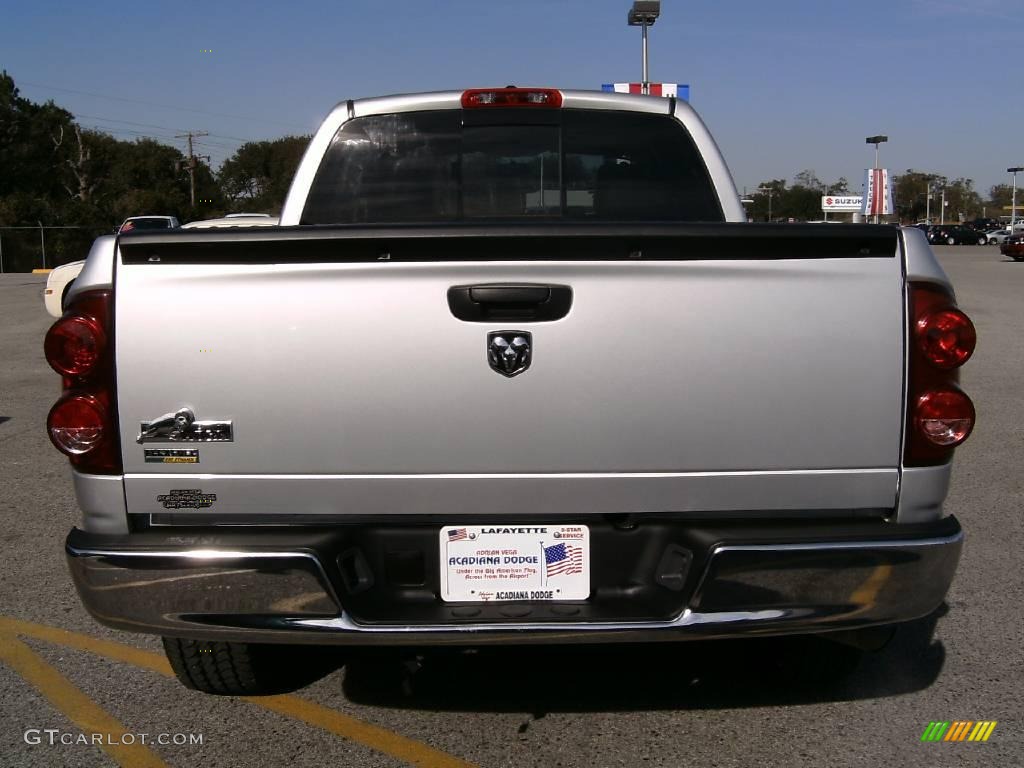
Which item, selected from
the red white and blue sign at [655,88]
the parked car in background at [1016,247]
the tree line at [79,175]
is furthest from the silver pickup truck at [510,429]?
the tree line at [79,175]

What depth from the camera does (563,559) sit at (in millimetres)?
2750

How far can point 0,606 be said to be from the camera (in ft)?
14.6

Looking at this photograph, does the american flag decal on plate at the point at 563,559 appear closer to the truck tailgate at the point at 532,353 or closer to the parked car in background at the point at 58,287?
the truck tailgate at the point at 532,353

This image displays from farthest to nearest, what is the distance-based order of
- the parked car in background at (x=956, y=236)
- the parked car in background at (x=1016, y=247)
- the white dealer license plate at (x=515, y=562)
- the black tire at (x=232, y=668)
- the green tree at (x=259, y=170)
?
the green tree at (x=259, y=170) < the parked car in background at (x=956, y=236) < the parked car in background at (x=1016, y=247) < the black tire at (x=232, y=668) < the white dealer license plate at (x=515, y=562)

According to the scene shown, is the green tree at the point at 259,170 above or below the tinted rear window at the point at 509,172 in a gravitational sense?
above

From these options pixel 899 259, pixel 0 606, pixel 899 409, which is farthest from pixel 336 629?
pixel 0 606

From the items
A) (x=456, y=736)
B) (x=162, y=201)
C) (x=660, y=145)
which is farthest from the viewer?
(x=162, y=201)

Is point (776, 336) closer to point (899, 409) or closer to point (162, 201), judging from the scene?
point (899, 409)

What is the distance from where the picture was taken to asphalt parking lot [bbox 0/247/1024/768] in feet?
10.3

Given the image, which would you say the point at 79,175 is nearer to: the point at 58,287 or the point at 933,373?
the point at 58,287

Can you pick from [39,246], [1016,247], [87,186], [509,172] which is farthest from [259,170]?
[509,172]

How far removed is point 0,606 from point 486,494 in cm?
279

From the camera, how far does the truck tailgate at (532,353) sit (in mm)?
2623

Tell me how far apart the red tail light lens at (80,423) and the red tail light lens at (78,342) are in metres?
0.07
